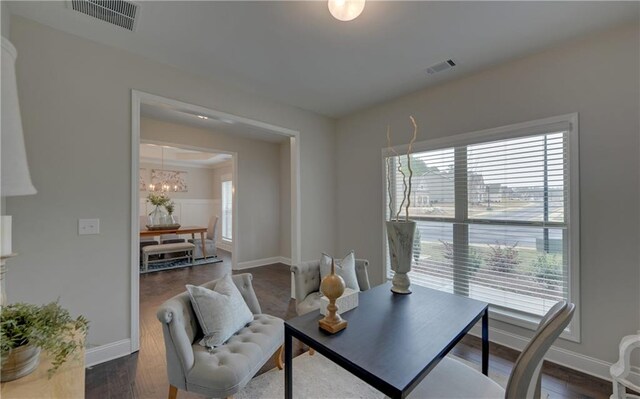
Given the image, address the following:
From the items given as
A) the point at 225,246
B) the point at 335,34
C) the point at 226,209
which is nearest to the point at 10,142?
the point at 335,34

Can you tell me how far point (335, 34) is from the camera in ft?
6.88

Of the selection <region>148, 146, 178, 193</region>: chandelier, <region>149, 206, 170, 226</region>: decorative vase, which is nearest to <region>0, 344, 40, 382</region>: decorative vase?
<region>149, 206, 170, 226</region>: decorative vase

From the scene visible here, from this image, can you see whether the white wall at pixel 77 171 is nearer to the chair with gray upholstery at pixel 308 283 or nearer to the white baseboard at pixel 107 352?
the white baseboard at pixel 107 352

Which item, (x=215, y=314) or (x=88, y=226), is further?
(x=88, y=226)

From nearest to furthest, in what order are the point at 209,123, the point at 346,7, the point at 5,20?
1. the point at 346,7
2. the point at 5,20
3. the point at 209,123

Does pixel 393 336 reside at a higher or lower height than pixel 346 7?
lower

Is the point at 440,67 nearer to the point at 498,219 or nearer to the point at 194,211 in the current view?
the point at 498,219

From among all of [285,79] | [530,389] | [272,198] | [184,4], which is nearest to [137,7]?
[184,4]

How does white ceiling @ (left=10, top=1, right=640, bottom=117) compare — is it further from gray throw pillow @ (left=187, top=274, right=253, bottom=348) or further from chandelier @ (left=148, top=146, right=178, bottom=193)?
chandelier @ (left=148, top=146, right=178, bottom=193)

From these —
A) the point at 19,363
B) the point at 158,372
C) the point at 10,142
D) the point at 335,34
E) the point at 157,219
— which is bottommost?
the point at 158,372

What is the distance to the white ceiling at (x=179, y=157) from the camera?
24.3ft

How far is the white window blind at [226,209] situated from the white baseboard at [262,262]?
8.19 feet

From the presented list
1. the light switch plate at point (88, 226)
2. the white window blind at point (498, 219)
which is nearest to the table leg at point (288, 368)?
the white window blind at point (498, 219)

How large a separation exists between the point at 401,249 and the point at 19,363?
5.99ft
